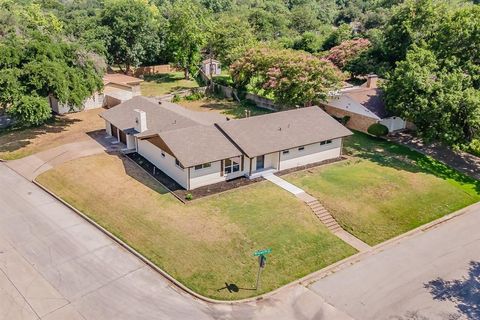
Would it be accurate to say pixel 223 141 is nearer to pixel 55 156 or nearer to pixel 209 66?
pixel 55 156

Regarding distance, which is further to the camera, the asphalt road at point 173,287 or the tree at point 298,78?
the tree at point 298,78

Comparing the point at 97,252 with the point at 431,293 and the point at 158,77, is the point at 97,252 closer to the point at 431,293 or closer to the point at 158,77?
the point at 431,293

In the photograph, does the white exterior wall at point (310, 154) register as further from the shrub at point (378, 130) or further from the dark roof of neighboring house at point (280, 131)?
the shrub at point (378, 130)

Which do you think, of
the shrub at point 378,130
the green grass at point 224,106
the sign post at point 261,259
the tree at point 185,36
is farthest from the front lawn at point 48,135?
the shrub at point 378,130

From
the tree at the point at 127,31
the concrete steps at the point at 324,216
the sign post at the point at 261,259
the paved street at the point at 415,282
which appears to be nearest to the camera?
the sign post at the point at 261,259

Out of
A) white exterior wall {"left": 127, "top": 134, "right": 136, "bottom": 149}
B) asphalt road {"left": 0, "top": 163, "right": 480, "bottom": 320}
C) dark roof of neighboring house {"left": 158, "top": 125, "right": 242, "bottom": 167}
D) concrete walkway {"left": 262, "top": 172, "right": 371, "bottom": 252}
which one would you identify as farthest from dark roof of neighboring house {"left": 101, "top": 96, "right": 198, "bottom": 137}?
asphalt road {"left": 0, "top": 163, "right": 480, "bottom": 320}

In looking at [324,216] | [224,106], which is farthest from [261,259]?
[224,106]
